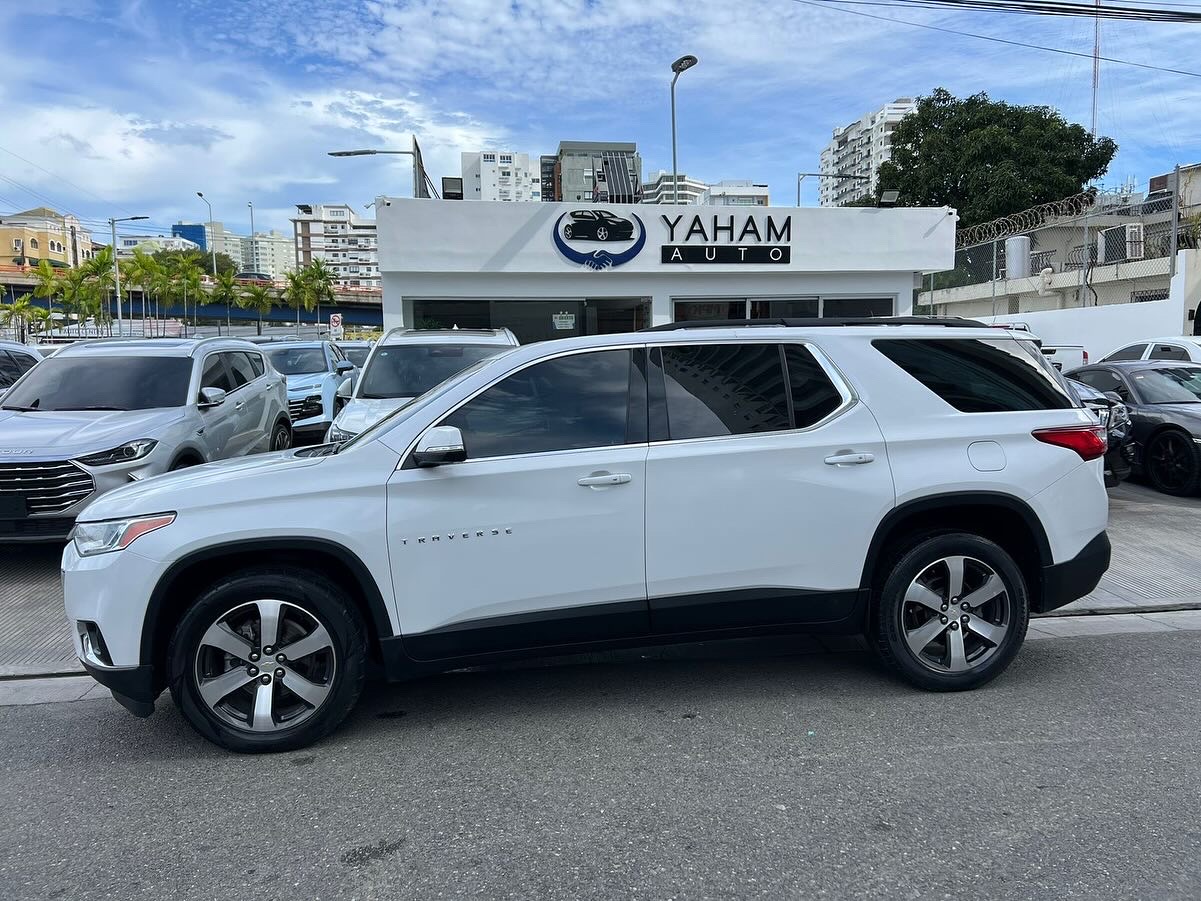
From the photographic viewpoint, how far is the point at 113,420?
718 centimetres

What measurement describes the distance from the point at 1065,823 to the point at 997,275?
2605 cm

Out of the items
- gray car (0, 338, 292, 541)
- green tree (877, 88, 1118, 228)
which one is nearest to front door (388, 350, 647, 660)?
gray car (0, 338, 292, 541)

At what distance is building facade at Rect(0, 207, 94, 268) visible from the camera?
11206 cm

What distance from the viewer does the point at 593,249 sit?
586 inches

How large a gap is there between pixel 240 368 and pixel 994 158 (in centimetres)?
4288

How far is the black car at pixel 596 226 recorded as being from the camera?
579 inches

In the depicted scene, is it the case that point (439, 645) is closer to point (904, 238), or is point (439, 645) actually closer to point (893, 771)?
point (893, 771)

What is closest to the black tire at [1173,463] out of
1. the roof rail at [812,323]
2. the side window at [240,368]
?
the roof rail at [812,323]

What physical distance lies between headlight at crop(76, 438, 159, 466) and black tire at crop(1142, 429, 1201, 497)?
34.0 ft

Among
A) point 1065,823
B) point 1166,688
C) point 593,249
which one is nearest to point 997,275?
point 593,249

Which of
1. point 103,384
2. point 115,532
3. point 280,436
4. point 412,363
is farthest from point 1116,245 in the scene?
point 115,532

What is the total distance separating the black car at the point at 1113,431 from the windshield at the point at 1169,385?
32 centimetres

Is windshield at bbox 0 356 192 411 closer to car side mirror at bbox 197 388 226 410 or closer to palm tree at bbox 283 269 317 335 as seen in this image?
car side mirror at bbox 197 388 226 410

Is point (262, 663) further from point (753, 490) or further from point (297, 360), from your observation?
point (297, 360)
